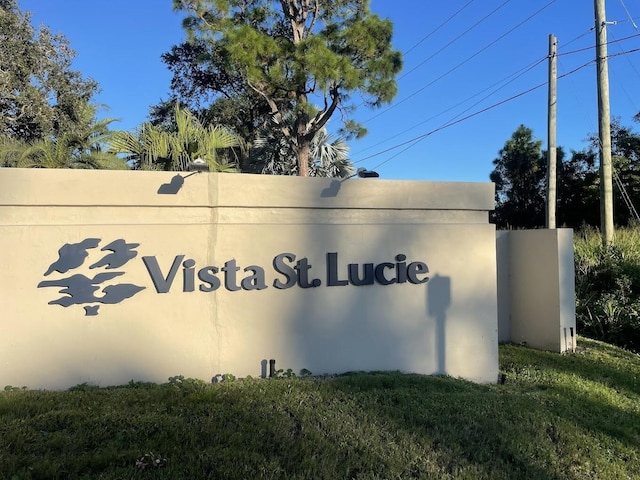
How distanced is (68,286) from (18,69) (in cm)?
1321

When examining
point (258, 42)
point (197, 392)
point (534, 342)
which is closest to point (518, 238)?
point (534, 342)

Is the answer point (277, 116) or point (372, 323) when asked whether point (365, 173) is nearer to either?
point (372, 323)

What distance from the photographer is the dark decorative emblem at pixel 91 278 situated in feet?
18.3

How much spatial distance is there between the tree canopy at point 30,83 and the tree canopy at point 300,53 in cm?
458

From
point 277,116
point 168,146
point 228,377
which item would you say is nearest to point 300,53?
point 277,116

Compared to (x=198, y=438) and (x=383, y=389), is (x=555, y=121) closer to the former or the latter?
(x=383, y=389)

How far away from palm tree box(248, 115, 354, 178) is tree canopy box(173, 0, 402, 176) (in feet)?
1.67

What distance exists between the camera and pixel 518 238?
946cm

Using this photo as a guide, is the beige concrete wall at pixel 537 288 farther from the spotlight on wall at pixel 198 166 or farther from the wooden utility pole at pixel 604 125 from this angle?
the spotlight on wall at pixel 198 166

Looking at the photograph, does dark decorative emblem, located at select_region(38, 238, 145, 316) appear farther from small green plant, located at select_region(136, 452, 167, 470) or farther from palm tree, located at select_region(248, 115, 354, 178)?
palm tree, located at select_region(248, 115, 354, 178)

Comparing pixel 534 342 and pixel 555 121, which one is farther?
pixel 555 121

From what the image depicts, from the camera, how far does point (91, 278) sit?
568 centimetres

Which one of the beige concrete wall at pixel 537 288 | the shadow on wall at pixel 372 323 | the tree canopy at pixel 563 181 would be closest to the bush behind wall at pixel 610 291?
the beige concrete wall at pixel 537 288

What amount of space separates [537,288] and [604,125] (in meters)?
6.02
